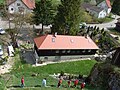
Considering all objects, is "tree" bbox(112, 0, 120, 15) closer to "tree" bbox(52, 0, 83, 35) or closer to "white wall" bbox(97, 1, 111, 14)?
"white wall" bbox(97, 1, 111, 14)

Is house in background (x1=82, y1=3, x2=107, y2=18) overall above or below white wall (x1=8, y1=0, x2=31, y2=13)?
below

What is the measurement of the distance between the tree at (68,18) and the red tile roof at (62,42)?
5.46 m

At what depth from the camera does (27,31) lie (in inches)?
2307

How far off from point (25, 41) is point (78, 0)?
44.2 feet

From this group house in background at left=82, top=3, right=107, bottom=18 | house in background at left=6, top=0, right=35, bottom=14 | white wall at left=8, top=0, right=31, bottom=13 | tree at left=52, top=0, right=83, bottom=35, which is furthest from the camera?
house in background at left=82, top=3, right=107, bottom=18

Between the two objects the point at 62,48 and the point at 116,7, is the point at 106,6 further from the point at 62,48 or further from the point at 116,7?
the point at 62,48

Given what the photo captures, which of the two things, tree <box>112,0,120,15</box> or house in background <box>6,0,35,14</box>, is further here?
tree <box>112,0,120,15</box>

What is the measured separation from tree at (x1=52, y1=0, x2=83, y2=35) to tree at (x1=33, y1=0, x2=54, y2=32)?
8.39ft

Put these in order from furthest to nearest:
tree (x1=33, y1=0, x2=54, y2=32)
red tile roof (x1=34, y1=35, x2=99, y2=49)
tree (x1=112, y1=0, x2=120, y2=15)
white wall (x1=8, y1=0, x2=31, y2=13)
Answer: tree (x1=112, y1=0, x2=120, y2=15) → white wall (x1=8, y1=0, x2=31, y2=13) → tree (x1=33, y1=0, x2=54, y2=32) → red tile roof (x1=34, y1=35, x2=99, y2=49)

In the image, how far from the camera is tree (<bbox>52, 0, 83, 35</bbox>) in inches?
2061

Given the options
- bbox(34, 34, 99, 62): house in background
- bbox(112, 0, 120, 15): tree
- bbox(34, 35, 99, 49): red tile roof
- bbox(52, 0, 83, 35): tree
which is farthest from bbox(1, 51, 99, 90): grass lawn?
bbox(112, 0, 120, 15): tree

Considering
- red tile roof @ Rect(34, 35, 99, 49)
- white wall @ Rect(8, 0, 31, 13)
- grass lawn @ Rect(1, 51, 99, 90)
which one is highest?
white wall @ Rect(8, 0, 31, 13)

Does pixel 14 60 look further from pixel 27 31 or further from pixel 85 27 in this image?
pixel 85 27

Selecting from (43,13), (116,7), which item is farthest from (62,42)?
(116,7)
